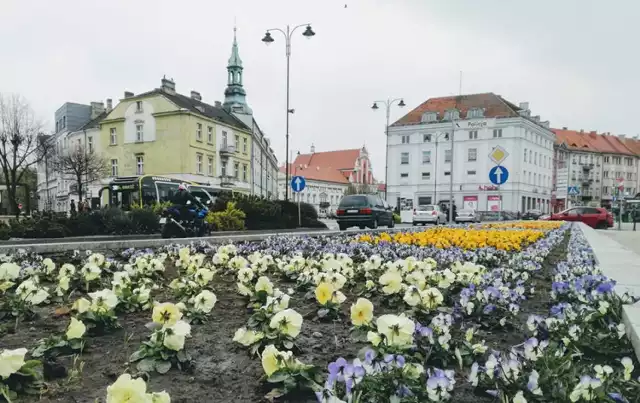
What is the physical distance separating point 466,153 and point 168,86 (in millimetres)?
46692

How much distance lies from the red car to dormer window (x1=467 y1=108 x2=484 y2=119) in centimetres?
4012

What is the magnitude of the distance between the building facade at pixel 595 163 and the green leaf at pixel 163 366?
106760 mm

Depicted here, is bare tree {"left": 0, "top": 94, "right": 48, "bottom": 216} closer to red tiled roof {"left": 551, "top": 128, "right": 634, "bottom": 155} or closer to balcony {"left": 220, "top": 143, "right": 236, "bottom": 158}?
balcony {"left": 220, "top": 143, "right": 236, "bottom": 158}

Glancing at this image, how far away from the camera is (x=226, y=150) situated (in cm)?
5822

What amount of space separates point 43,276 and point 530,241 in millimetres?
9622

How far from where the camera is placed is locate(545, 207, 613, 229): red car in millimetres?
34781

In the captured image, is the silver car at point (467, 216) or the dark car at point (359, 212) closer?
the dark car at point (359, 212)

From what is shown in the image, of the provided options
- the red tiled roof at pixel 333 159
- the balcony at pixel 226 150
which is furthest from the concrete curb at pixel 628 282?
the red tiled roof at pixel 333 159

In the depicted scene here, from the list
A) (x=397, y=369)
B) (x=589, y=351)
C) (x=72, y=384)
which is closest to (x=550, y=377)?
(x=397, y=369)

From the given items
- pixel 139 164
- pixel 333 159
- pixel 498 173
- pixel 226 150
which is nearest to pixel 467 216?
pixel 498 173

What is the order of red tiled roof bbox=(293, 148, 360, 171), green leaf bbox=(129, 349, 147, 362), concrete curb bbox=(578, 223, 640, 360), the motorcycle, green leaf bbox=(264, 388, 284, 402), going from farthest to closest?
red tiled roof bbox=(293, 148, 360, 171) → the motorcycle → concrete curb bbox=(578, 223, 640, 360) → green leaf bbox=(129, 349, 147, 362) → green leaf bbox=(264, 388, 284, 402)

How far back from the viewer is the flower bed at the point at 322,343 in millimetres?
1804

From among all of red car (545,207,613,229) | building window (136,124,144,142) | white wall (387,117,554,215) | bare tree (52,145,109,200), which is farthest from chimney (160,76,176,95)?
red car (545,207,613,229)

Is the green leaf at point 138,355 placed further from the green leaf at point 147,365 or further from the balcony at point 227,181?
the balcony at point 227,181
